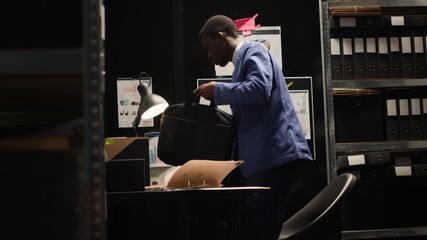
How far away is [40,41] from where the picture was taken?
1.42 m

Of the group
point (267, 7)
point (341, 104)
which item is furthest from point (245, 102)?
point (267, 7)

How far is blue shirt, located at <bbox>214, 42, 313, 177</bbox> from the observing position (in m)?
2.75

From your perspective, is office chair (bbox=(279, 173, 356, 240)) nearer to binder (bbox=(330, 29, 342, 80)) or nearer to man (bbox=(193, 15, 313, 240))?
man (bbox=(193, 15, 313, 240))

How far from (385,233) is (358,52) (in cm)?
106

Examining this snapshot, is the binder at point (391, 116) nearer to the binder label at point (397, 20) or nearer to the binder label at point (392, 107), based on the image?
the binder label at point (392, 107)

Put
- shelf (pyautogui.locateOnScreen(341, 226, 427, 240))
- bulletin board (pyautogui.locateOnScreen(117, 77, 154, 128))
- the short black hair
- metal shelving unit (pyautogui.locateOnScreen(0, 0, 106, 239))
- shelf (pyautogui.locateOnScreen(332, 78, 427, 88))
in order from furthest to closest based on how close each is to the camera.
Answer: bulletin board (pyautogui.locateOnScreen(117, 77, 154, 128)) → shelf (pyautogui.locateOnScreen(332, 78, 427, 88)) → shelf (pyautogui.locateOnScreen(341, 226, 427, 240)) → the short black hair → metal shelving unit (pyautogui.locateOnScreen(0, 0, 106, 239))

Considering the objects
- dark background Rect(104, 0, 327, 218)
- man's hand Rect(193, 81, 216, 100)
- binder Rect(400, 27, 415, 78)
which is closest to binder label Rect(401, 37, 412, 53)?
binder Rect(400, 27, 415, 78)

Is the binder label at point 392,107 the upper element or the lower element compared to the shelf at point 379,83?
lower

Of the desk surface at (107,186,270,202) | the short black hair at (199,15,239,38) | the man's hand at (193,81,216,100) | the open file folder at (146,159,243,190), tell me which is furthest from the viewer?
the short black hair at (199,15,239,38)

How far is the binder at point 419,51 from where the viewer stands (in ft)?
13.2

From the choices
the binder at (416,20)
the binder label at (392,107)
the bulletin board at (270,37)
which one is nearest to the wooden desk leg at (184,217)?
the bulletin board at (270,37)

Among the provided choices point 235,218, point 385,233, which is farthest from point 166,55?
point 235,218

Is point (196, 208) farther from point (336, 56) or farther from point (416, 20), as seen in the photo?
point (416, 20)

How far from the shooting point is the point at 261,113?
2.86 metres
